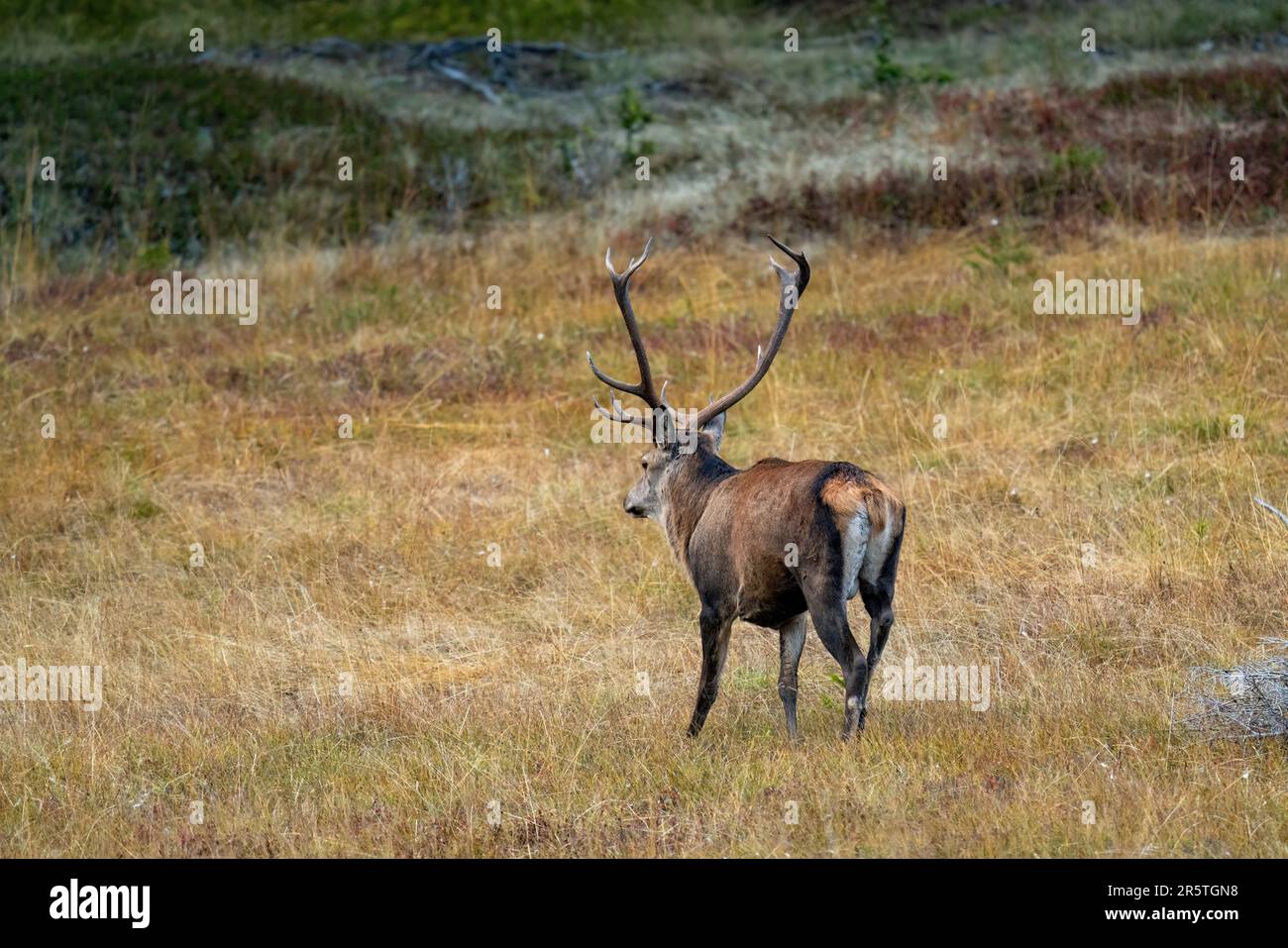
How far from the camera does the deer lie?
267 inches

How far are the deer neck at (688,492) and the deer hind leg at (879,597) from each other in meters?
1.23

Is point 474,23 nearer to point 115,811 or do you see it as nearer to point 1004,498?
point 1004,498

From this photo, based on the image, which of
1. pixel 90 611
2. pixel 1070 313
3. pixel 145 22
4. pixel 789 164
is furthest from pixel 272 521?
pixel 145 22

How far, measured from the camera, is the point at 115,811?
269 inches

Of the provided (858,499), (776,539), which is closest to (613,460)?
(776,539)

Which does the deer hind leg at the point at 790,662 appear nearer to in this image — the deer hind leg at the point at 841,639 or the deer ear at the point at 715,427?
the deer hind leg at the point at 841,639

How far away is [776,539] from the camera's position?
709 cm

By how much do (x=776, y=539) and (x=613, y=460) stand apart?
17.5 feet

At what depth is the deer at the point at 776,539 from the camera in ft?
22.2
